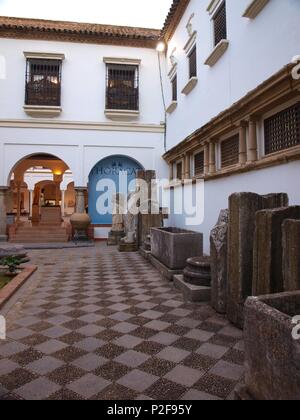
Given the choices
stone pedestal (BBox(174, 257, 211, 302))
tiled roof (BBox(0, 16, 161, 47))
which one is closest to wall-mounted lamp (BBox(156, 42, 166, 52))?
tiled roof (BBox(0, 16, 161, 47))

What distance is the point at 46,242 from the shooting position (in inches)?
502

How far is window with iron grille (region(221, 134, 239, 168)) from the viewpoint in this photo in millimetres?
7044

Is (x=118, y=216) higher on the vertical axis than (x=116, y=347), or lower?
higher

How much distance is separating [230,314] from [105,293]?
2295 mm

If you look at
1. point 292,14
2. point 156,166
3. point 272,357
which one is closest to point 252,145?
point 292,14

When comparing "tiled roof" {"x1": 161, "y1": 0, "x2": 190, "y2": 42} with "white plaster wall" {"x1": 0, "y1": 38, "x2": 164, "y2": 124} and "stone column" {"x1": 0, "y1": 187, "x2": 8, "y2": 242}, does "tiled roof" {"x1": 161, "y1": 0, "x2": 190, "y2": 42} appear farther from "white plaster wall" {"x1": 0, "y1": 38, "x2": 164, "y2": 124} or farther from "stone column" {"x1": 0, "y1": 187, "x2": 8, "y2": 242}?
"stone column" {"x1": 0, "y1": 187, "x2": 8, "y2": 242}

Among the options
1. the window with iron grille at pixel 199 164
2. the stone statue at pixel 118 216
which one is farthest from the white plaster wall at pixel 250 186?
the stone statue at pixel 118 216

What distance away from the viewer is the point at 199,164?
960 cm

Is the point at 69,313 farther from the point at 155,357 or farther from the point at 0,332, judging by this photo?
the point at 155,357

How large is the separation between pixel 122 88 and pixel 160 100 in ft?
5.77

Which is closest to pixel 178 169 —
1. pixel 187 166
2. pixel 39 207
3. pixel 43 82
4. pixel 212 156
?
pixel 187 166

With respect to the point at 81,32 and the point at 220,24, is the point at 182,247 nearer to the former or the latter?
the point at 220,24

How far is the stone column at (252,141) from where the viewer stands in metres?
5.89

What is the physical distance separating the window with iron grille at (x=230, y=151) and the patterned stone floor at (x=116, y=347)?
339 centimetres
